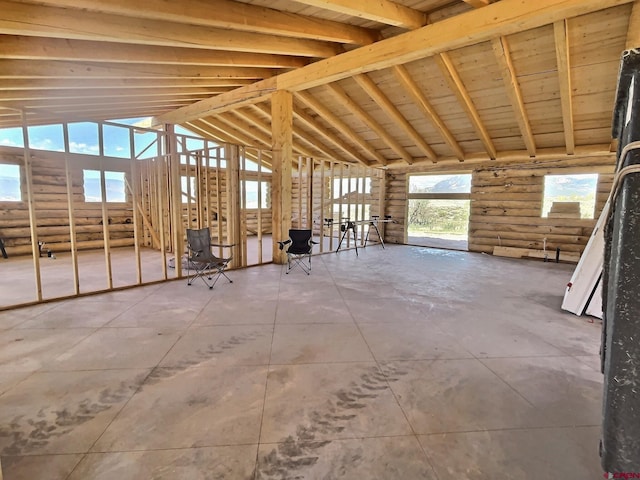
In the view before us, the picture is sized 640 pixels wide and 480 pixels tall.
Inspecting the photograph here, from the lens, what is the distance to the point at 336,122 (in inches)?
282

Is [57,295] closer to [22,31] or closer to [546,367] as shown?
[22,31]

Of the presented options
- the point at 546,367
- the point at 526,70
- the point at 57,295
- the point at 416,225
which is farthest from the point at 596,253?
the point at 416,225

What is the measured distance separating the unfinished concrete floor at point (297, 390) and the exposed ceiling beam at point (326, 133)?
16.6 ft

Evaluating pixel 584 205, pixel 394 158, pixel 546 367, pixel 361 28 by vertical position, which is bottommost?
pixel 546 367

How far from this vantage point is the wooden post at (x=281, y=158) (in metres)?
5.73

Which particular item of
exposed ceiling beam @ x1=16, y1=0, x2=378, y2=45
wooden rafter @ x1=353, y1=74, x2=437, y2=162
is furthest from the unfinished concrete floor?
wooden rafter @ x1=353, y1=74, x2=437, y2=162

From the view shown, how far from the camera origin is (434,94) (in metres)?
5.75

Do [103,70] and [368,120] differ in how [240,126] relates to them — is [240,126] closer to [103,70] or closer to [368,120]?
[368,120]

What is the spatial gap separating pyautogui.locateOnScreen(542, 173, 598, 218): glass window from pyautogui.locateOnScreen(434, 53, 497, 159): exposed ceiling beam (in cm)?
173

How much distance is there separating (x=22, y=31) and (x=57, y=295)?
2975mm

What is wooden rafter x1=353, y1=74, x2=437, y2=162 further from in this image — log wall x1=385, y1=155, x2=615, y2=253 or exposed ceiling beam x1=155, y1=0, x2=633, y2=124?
log wall x1=385, y1=155, x2=615, y2=253

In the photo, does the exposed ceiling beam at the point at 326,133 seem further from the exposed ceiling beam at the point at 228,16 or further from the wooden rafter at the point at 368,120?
the exposed ceiling beam at the point at 228,16

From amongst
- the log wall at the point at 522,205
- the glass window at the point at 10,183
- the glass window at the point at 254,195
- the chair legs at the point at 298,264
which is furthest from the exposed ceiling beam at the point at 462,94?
the glass window at the point at 10,183

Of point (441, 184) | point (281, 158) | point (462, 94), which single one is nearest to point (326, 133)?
point (281, 158)
